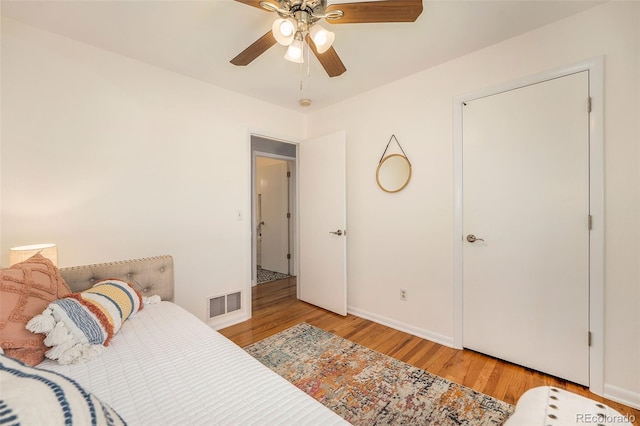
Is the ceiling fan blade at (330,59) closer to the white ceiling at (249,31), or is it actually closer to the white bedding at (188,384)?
the white ceiling at (249,31)

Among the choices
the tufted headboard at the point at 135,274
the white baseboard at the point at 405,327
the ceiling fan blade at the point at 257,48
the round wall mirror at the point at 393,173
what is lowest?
the white baseboard at the point at 405,327

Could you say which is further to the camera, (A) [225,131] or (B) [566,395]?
(A) [225,131]

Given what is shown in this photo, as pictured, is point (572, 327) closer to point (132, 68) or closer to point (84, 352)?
point (84, 352)

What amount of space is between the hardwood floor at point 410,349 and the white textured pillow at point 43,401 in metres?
1.87

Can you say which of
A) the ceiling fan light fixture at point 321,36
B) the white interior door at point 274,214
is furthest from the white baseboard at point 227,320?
the ceiling fan light fixture at point 321,36

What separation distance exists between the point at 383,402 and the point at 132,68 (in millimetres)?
3103

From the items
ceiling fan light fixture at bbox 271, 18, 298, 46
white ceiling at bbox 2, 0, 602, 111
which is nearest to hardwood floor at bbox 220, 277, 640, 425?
ceiling fan light fixture at bbox 271, 18, 298, 46

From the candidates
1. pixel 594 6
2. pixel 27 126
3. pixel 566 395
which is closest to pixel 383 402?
pixel 566 395

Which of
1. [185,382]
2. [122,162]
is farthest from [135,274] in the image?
[185,382]

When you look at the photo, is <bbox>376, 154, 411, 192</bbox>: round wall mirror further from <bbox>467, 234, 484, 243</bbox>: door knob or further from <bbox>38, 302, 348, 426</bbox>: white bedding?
<bbox>38, 302, 348, 426</bbox>: white bedding

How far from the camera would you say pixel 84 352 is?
1.15 metres

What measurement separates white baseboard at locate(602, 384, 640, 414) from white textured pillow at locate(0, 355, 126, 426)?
8.34 feet

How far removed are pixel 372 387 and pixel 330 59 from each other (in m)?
2.16

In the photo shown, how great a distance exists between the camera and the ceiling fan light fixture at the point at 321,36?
133 centimetres
